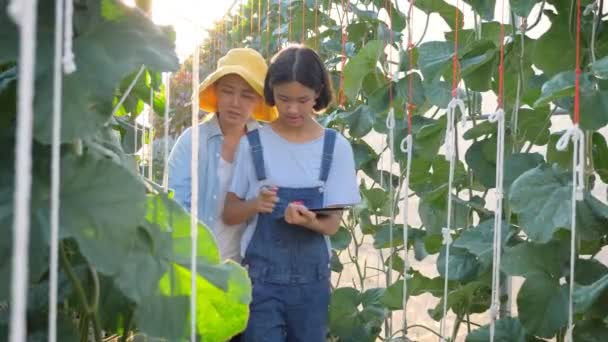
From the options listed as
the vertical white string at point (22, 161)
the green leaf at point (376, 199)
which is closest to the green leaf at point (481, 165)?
the green leaf at point (376, 199)

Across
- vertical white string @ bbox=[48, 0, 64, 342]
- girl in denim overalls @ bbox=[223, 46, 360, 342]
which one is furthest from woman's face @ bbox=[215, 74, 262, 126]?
vertical white string @ bbox=[48, 0, 64, 342]

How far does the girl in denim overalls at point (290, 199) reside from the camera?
5.63ft

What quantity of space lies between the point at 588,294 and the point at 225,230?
0.83 metres

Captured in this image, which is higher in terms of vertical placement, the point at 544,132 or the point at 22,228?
the point at 544,132

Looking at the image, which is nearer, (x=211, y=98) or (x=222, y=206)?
(x=222, y=206)

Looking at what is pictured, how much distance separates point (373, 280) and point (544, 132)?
1.99 m

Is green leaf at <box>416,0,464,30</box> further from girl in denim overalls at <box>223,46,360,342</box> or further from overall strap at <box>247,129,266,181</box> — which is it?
overall strap at <box>247,129,266,181</box>

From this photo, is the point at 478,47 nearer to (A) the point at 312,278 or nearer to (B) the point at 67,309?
(A) the point at 312,278

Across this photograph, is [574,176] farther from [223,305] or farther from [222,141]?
[222,141]

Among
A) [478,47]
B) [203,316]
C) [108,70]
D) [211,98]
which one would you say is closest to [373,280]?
[211,98]

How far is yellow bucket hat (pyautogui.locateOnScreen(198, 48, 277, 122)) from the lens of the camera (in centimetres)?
185

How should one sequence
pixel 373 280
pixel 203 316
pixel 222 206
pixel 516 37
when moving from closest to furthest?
pixel 203 316 → pixel 516 37 → pixel 222 206 → pixel 373 280

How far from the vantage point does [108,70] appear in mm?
604

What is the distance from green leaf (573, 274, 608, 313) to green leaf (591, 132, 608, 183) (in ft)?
0.97
